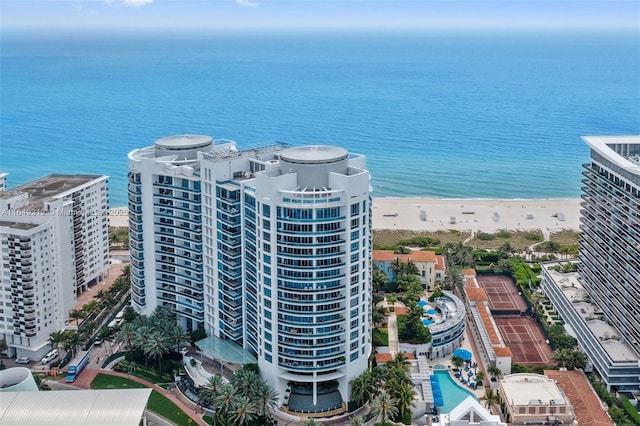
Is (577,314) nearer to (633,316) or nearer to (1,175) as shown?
(633,316)

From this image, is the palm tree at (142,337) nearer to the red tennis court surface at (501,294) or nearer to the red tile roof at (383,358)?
the red tile roof at (383,358)

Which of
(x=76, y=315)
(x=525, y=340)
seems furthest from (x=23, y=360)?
(x=525, y=340)

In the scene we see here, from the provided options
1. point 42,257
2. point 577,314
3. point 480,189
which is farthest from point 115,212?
point 577,314

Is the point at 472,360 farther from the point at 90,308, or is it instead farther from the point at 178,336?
the point at 90,308

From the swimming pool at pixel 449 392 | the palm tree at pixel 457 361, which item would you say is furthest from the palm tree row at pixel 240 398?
the palm tree at pixel 457 361

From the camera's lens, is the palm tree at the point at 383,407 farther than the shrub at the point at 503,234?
No
